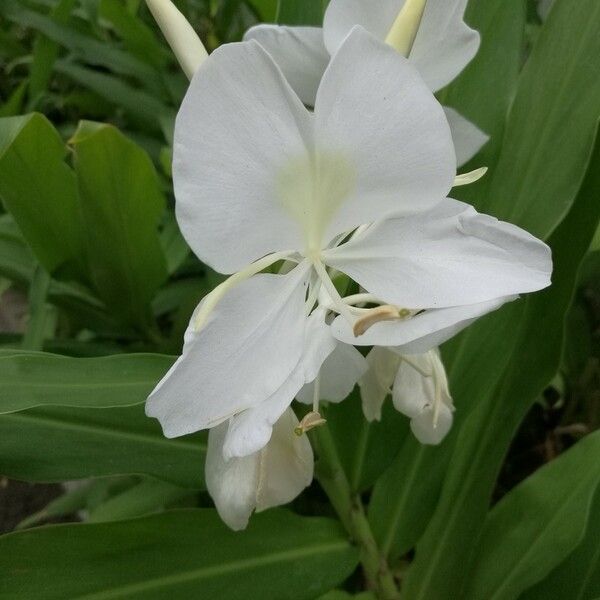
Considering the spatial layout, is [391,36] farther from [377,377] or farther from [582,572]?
[582,572]

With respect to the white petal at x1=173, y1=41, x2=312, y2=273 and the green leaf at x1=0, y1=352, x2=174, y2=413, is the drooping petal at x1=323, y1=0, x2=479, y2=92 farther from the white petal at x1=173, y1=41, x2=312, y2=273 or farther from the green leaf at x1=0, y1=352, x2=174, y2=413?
the green leaf at x1=0, y1=352, x2=174, y2=413

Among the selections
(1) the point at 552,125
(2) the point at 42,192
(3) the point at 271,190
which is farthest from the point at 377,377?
(2) the point at 42,192

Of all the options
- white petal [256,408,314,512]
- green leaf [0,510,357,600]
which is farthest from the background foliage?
white petal [256,408,314,512]

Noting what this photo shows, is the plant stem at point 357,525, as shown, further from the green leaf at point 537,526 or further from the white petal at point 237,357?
the white petal at point 237,357

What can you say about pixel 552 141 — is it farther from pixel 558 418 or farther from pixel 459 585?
pixel 558 418

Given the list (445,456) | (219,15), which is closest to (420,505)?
(445,456)
